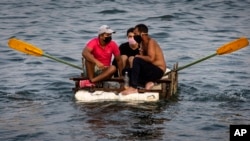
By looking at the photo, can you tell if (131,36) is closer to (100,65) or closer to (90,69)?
(100,65)

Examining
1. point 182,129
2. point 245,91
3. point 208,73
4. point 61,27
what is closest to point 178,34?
point 61,27

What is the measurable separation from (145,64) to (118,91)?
87 centimetres

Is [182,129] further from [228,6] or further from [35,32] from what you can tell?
[228,6]

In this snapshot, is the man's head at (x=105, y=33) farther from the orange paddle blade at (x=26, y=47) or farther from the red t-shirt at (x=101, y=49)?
the orange paddle blade at (x=26, y=47)

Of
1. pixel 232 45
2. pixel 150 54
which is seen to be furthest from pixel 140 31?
pixel 232 45

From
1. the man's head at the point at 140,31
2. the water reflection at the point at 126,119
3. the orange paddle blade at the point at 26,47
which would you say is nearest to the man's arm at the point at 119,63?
the man's head at the point at 140,31

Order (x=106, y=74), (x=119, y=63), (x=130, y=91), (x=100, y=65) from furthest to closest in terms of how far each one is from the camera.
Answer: (x=119, y=63) → (x=100, y=65) → (x=106, y=74) → (x=130, y=91)

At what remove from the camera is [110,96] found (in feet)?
49.3

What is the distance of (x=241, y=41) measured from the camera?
1669cm

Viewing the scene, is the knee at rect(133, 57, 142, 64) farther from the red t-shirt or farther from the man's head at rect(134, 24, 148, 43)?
the red t-shirt

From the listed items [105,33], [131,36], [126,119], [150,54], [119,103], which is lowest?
[126,119]

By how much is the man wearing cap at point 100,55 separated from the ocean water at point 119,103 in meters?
0.70

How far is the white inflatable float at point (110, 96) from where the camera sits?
587 inches

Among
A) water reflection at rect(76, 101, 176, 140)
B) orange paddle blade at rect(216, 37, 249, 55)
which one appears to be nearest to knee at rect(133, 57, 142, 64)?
water reflection at rect(76, 101, 176, 140)
